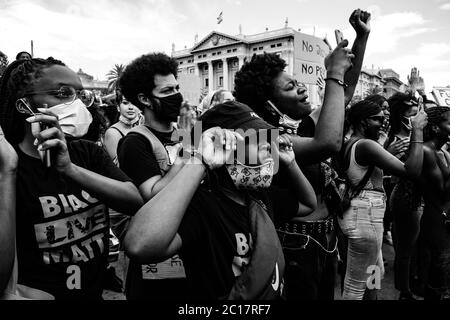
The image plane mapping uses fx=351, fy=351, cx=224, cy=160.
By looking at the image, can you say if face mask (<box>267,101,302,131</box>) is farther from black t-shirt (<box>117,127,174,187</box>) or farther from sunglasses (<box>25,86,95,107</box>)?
sunglasses (<box>25,86,95,107</box>)

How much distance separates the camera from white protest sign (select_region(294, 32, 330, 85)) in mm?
3463

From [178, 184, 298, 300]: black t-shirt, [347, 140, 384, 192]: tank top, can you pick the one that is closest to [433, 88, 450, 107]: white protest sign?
[347, 140, 384, 192]: tank top

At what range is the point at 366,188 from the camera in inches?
117

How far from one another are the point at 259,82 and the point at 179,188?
45.0 inches

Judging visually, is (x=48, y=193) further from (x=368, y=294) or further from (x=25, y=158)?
(x=368, y=294)

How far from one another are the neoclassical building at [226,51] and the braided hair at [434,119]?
52.6 metres

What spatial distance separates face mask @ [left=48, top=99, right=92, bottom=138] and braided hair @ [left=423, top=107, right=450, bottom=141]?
133 inches

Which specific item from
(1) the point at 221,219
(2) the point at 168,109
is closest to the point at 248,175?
(1) the point at 221,219

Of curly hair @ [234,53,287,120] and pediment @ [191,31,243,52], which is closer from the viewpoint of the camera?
curly hair @ [234,53,287,120]

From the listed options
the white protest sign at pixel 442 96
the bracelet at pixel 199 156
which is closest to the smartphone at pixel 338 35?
the bracelet at pixel 199 156

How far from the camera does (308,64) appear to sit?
3.57 metres

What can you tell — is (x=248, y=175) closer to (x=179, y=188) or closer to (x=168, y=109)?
(x=179, y=188)

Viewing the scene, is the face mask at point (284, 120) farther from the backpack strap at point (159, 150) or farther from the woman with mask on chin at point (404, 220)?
the woman with mask on chin at point (404, 220)
